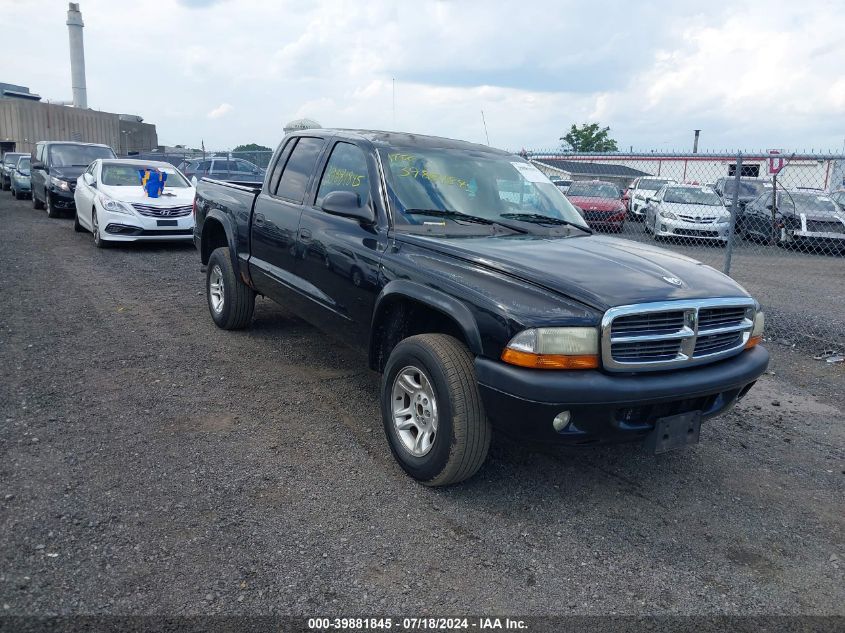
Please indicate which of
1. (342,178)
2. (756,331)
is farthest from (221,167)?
(756,331)

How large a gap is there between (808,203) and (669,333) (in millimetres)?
12652

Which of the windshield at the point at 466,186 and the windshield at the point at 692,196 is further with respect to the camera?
the windshield at the point at 692,196

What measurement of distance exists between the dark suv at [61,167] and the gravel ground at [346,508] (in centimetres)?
1137

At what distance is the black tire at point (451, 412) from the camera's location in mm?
3264

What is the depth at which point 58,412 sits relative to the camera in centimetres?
439

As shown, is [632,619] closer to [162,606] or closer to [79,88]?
[162,606]

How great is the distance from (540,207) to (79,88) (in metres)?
66.7

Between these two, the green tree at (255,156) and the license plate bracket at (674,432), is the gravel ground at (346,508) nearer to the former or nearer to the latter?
the license plate bracket at (674,432)

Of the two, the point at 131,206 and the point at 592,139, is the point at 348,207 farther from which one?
the point at 592,139

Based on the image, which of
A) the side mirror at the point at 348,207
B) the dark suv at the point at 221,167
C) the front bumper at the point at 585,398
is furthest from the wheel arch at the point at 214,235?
the dark suv at the point at 221,167

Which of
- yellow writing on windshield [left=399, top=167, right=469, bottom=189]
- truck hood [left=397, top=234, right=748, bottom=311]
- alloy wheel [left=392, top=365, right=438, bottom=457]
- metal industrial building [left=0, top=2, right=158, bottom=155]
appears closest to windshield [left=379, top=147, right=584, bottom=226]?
yellow writing on windshield [left=399, top=167, right=469, bottom=189]

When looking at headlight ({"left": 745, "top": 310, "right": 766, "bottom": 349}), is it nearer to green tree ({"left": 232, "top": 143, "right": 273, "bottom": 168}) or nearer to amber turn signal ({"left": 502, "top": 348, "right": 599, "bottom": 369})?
amber turn signal ({"left": 502, "top": 348, "right": 599, "bottom": 369})

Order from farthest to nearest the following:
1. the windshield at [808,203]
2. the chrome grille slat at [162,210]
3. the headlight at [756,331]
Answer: the windshield at [808,203] < the chrome grille slat at [162,210] < the headlight at [756,331]

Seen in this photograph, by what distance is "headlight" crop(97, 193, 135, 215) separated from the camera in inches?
432
